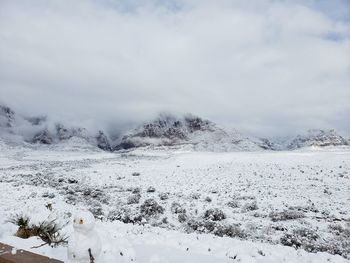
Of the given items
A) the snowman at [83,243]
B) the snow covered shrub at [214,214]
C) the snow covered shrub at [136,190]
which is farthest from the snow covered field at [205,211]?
the snowman at [83,243]

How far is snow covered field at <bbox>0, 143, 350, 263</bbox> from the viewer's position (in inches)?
389

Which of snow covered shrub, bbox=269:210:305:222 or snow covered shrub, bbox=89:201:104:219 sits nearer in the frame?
snow covered shrub, bbox=269:210:305:222

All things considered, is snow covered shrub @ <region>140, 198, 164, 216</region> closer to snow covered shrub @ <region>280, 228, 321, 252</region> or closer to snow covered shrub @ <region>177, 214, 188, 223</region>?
snow covered shrub @ <region>177, 214, 188, 223</region>

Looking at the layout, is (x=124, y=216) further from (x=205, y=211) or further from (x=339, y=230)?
A: (x=339, y=230)

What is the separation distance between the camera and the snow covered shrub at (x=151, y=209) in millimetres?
16156

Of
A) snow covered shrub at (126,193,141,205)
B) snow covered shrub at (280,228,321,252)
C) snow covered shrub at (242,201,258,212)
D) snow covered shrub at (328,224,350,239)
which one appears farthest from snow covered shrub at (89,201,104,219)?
snow covered shrub at (328,224,350,239)

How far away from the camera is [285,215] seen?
15.1 m

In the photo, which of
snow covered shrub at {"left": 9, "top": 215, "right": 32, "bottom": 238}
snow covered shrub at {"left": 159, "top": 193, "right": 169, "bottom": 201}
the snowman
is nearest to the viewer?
the snowman

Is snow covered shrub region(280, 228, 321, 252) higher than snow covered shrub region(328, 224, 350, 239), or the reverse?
snow covered shrub region(328, 224, 350, 239)

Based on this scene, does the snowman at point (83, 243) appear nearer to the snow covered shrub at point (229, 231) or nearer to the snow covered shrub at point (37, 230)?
the snow covered shrub at point (37, 230)

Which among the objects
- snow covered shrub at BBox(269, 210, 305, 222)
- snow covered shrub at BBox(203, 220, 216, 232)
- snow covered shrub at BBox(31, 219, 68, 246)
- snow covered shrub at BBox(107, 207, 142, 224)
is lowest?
snow covered shrub at BBox(107, 207, 142, 224)

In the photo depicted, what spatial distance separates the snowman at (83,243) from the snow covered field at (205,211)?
1920 mm

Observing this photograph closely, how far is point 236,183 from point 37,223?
1615 centimetres

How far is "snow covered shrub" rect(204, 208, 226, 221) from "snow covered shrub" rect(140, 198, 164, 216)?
1978 mm
